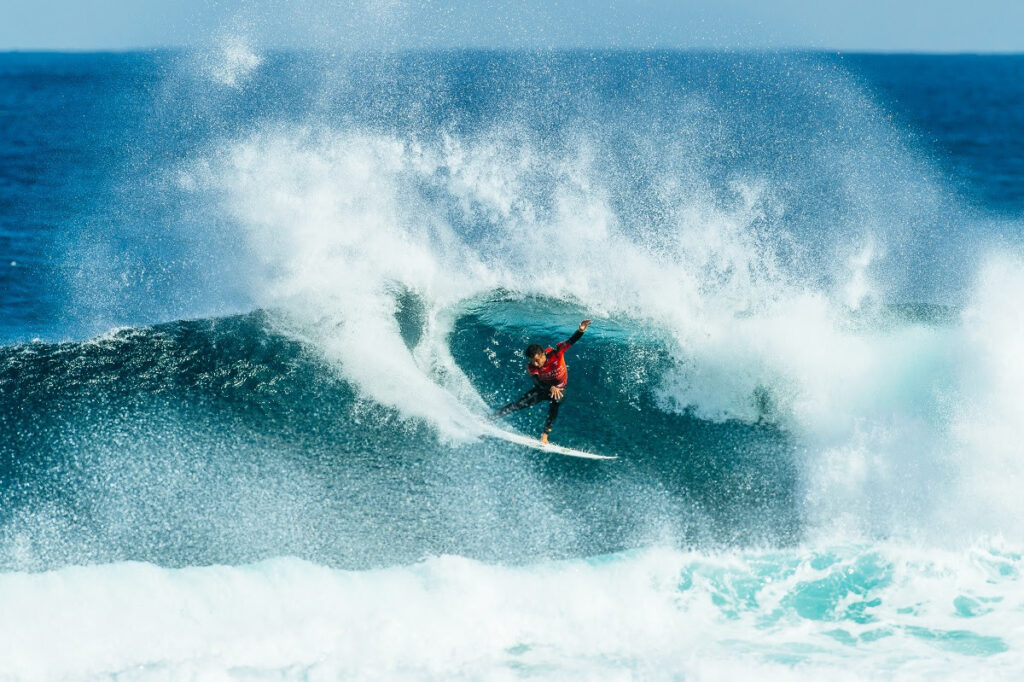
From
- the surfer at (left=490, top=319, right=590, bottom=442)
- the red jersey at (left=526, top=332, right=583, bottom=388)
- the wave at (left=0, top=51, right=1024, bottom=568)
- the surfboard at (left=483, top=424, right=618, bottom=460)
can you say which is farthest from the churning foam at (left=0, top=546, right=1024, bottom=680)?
the red jersey at (left=526, top=332, right=583, bottom=388)

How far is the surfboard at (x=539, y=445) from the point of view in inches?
407

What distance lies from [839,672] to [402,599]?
4123mm

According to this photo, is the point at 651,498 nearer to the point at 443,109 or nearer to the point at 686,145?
the point at 686,145

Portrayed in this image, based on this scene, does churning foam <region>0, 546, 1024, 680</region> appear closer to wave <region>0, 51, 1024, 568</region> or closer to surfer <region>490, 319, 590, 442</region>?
wave <region>0, 51, 1024, 568</region>

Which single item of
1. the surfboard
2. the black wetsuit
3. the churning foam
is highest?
the black wetsuit

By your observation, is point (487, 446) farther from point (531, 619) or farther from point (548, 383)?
point (531, 619)

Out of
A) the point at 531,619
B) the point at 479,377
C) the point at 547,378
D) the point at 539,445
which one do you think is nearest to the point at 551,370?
the point at 547,378

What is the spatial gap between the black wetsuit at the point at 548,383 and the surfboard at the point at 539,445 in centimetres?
24

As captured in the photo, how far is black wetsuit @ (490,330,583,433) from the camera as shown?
34.2 ft

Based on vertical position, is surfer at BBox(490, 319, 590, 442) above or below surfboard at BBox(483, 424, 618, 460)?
above

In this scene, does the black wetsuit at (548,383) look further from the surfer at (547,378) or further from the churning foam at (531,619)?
the churning foam at (531,619)

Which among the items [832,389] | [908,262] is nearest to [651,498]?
[832,389]

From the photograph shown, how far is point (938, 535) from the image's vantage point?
31.5ft

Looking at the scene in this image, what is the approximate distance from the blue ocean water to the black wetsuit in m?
0.22
